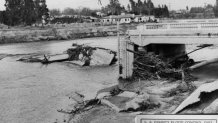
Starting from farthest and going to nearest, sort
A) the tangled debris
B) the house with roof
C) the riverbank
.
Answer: the house with roof
the riverbank
the tangled debris

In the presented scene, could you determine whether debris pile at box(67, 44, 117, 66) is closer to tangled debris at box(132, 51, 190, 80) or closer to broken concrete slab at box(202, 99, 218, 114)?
→ tangled debris at box(132, 51, 190, 80)

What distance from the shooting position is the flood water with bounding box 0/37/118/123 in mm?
20755

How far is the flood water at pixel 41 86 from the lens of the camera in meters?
20.8

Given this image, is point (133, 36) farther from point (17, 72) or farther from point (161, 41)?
point (17, 72)

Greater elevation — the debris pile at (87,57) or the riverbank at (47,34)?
the debris pile at (87,57)

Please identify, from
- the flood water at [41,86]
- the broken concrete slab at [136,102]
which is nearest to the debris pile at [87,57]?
the flood water at [41,86]

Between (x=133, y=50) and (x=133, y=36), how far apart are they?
46.9 inches

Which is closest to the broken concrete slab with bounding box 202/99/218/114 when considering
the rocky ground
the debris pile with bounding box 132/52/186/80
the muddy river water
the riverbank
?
the rocky ground

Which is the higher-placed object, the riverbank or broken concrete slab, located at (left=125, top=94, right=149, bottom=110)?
broken concrete slab, located at (left=125, top=94, right=149, bottom=110)

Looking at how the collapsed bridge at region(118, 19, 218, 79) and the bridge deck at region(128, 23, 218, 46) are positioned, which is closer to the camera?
the bridge deck at region(128, 23, 218, 46)

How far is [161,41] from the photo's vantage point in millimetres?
27734

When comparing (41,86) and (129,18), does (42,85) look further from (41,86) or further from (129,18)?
(129,18)

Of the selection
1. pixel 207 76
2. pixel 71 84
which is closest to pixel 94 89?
pixel 71 84

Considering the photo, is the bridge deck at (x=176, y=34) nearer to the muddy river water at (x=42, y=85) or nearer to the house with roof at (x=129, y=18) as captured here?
the muddy river water at (x=42, y=85)
